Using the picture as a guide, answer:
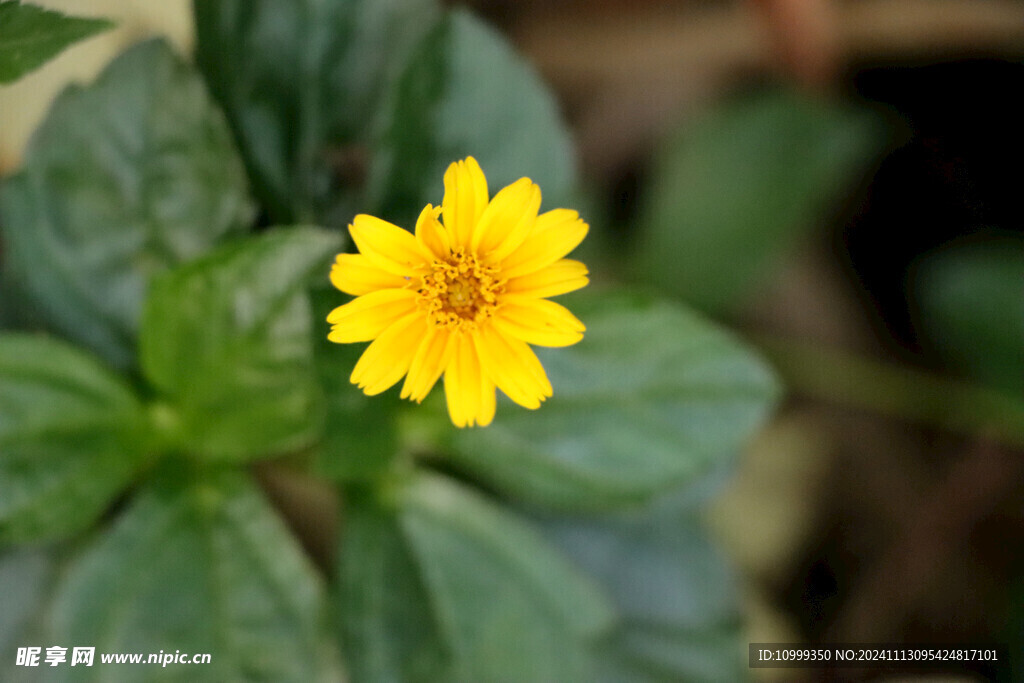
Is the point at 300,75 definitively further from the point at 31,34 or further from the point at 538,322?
the point at 538,322

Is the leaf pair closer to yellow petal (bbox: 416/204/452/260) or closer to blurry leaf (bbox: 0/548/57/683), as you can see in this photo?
yellow petal (bbox: 416/204/452/260)

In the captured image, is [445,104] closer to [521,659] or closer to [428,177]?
[428,177]

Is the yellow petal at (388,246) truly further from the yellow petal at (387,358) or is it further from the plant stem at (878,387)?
the plant stem at (878,387)

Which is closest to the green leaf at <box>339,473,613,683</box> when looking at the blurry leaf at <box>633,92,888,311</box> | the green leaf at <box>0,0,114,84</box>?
the green leaf at <box>0,0,114,84</box>

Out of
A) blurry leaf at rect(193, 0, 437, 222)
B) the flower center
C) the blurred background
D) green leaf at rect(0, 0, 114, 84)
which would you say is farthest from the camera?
the blurred background

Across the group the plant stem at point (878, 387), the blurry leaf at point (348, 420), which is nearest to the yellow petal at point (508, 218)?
the blurry leaf at point (348, 420)

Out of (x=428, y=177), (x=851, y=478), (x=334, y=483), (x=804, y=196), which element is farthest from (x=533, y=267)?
(x=851, y=478)

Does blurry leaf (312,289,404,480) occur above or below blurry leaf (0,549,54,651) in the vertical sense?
above

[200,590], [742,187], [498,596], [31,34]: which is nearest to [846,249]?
[742,187]
